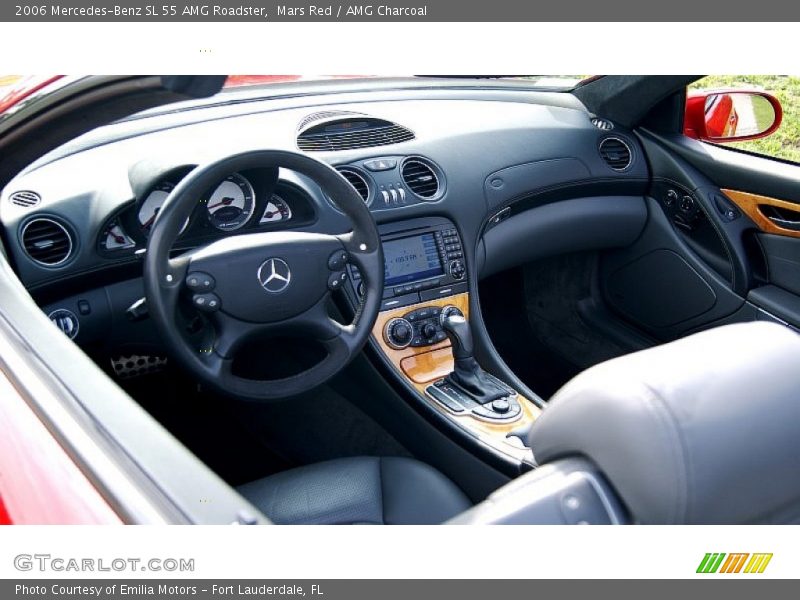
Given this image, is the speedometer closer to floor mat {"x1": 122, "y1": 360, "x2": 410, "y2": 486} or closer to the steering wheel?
the steering wheel

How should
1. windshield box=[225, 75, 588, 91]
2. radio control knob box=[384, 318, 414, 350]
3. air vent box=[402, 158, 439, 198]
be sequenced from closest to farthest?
radio control knob box=[384, 318, 414, 350] < air vent box=[402, 158, 439, 198] < windshield box=[225, 75, 588, 91]

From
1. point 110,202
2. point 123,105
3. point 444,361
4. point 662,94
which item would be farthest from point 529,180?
point 123,105

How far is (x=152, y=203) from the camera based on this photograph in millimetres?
2055

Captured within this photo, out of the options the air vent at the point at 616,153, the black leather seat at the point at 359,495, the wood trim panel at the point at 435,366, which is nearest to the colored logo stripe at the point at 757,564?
the black leather seat at the point at 359,495

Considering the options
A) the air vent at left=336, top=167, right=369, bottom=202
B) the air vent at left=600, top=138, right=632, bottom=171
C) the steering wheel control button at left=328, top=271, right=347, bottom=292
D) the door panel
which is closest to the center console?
the air vent at left=336, top=167, right=369, bottom=202

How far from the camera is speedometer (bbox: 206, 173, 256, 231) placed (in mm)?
2070

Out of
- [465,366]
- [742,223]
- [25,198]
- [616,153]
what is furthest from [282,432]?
[742,223]

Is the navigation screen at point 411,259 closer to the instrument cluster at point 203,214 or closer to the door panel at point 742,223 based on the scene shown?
the instrument cluster at point 203,214

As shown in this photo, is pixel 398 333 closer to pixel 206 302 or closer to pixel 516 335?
pixel 206 302

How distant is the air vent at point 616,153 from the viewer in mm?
3082

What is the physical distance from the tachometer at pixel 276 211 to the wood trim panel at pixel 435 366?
1.48 feet

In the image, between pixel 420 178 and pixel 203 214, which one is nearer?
pixel 203 214

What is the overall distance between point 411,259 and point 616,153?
3.43ft

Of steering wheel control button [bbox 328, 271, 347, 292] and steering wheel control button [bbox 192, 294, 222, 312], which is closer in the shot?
steering wheel control button [bbox 192, 294, 222, 312]
